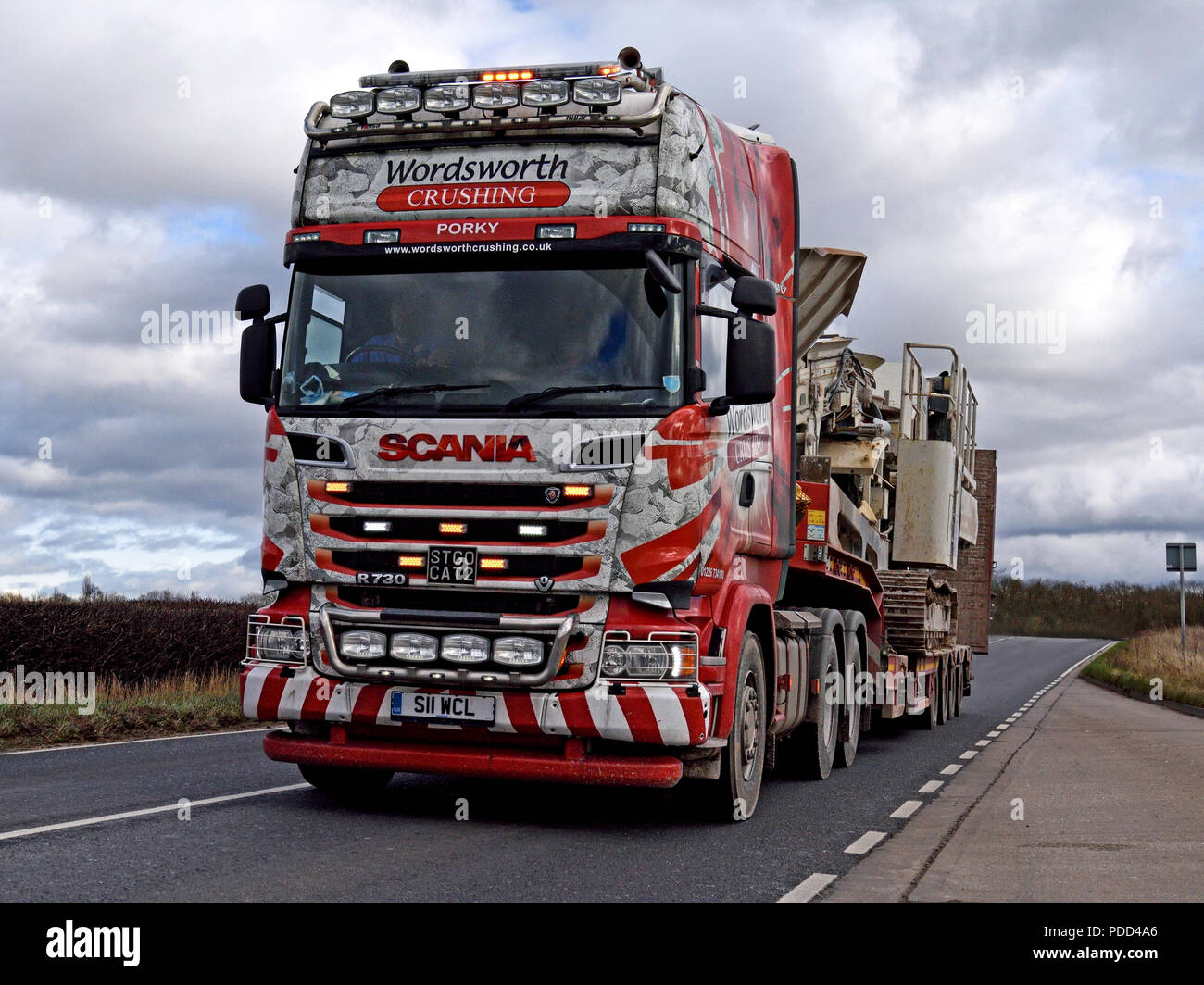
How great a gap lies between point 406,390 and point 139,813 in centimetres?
284

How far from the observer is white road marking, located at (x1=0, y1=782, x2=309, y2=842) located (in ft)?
22.2

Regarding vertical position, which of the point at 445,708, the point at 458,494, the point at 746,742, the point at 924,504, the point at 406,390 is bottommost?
the point at 746,742

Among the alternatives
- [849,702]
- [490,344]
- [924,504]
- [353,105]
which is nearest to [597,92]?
[353,105]

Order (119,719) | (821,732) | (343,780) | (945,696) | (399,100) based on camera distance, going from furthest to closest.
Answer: (945,696) → (119,719) → (821,732) → (343,780) → (399,100)

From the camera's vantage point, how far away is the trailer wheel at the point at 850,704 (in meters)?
11.5

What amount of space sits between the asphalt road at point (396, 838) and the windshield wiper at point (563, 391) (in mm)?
2349

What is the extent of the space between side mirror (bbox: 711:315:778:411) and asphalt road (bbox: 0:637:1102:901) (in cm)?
248

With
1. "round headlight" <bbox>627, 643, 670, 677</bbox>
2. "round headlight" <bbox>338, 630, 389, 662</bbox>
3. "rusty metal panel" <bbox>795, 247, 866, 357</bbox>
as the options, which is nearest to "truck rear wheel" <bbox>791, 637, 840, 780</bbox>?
"rusty metal panel" <bbox>795, 247, 866, 357</bbox>

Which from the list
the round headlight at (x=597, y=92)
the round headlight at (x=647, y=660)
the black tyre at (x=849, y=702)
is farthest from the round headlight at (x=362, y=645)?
the black tyre at (x=849, y=702)

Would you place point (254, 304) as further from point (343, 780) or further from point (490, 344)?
point (343, 780)

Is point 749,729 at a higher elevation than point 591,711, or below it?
below

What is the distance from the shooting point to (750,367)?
738cm

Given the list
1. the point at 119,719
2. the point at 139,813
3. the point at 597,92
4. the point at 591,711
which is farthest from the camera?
the point at 119,719
